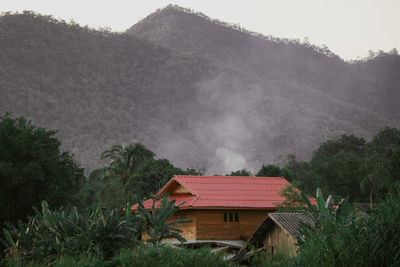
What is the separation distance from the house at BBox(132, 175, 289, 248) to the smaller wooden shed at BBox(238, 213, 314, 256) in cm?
762

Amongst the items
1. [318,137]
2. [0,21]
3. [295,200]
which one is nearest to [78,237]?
[295,200]

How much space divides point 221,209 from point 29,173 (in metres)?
13.4

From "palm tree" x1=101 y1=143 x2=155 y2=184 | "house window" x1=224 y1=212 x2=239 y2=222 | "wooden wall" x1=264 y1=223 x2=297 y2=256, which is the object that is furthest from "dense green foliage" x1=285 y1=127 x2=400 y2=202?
"palm tree" x1=101 y1=143 x2=155 y2=184

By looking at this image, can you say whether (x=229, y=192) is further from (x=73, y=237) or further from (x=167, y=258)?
(x=167, y=258)

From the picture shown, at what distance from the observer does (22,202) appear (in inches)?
1516

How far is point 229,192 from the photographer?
42625 mm

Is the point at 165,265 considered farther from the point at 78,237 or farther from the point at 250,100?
the point at 250,100

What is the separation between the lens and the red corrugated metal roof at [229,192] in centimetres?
4034

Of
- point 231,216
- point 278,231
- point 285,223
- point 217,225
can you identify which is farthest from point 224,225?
point 285,223

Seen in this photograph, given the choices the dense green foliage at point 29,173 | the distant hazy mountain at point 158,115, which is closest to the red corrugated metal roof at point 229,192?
the dense green foliage at point 29,173

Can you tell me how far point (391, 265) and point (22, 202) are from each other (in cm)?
3098

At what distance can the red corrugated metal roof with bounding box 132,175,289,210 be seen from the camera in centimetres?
4034

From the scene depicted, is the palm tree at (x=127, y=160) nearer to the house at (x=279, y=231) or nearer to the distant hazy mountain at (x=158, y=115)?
the house at (x=279, y=231)

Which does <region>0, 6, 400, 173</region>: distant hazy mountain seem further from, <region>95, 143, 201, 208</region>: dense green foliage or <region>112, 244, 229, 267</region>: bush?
<region>112, 244, 229, 267</region>: bush
